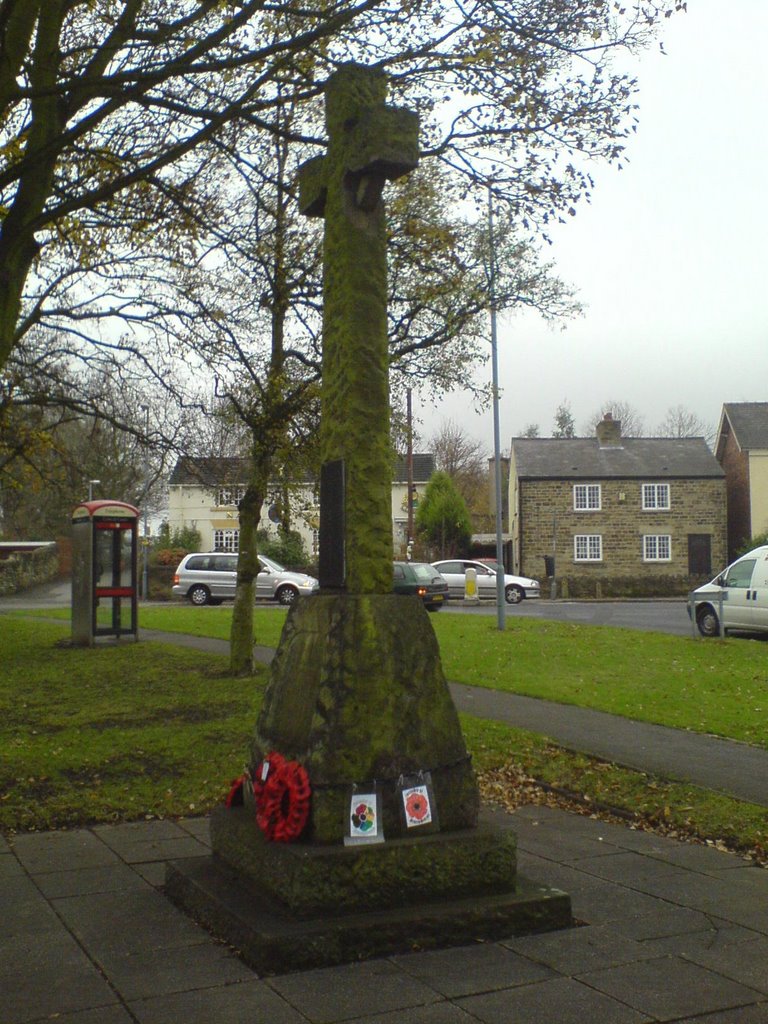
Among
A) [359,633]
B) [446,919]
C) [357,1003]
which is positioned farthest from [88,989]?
[359,633]

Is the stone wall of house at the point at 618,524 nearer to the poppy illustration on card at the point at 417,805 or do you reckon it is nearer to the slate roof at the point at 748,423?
the slate roof at the point at 748,423

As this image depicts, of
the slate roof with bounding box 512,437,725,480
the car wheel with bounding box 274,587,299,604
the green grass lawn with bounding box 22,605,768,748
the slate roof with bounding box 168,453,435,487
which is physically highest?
the slate roof with bounding box 512,437,725,480

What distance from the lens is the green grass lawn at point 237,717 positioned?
807 cm

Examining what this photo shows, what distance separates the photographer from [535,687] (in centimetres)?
1434

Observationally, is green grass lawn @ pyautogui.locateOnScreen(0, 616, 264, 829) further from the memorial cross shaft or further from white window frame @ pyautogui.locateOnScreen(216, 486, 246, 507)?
the memorial cross shaft

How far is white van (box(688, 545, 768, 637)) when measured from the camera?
22.5 metres

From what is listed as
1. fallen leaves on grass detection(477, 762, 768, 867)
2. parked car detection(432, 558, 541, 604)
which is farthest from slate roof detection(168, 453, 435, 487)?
parked car detection(432, 558, 541, 604)

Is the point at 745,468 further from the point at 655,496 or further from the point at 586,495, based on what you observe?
the point at 586,495

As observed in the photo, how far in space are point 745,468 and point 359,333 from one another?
1956 inches

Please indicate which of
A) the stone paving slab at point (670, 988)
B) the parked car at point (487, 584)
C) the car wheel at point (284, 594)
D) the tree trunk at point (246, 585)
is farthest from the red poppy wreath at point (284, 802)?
the parked car at point (487, 584)

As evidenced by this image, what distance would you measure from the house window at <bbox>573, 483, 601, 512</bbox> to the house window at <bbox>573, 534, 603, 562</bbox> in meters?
1.43

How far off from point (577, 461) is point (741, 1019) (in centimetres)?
5048

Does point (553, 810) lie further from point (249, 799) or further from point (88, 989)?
point (88, 989)

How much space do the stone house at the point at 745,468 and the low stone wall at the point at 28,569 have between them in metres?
31.4
